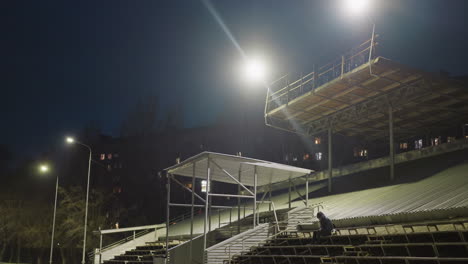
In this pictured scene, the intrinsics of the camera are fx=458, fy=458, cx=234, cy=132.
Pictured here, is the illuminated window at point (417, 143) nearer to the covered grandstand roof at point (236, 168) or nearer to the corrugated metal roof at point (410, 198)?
the corrugated metal roof at point (410, 198)

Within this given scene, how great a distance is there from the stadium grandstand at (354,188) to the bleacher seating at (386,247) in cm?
3

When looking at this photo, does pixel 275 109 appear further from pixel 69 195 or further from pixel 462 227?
pixel 69 195

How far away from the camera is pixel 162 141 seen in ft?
237

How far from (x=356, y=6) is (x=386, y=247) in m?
9.17

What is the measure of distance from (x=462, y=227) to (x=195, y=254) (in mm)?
10340

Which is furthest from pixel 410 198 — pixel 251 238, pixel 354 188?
pixel 354 188

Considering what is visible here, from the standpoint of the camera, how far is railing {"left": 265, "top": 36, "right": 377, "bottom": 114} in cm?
1967

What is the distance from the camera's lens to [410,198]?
54.0ft

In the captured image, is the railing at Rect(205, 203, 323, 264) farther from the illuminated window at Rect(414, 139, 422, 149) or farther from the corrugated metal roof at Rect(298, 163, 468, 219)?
the illuminated window at Rect(414, 139, 422, 149)

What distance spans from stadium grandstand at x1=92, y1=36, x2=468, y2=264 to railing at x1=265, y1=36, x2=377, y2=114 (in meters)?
0.07

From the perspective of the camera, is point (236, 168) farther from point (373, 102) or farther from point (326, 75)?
point (373, 102)

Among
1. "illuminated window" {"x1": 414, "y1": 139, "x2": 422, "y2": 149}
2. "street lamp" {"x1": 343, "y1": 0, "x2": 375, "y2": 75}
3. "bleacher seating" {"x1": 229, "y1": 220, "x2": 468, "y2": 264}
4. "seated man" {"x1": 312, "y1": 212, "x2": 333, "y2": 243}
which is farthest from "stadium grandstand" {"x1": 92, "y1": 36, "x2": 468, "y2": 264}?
"illuminated window" {"x1": 414, "y1": 139, "x2": 422, "y2": 149}

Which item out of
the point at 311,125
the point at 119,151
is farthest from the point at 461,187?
the point at 119,151

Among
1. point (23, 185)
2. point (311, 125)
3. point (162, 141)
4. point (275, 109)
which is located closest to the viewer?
point (275, 109)
